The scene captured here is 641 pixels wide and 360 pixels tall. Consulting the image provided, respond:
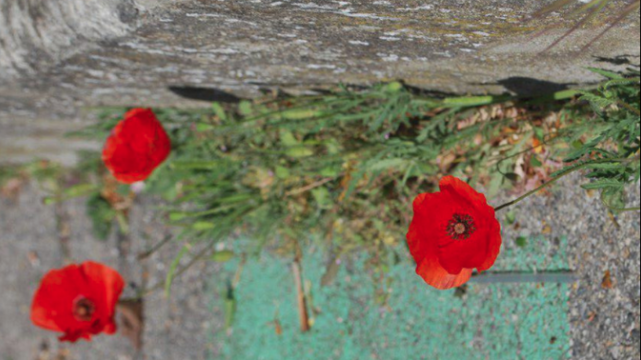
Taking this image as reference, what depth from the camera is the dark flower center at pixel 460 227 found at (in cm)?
163

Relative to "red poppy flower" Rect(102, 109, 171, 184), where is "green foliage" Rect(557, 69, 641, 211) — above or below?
above

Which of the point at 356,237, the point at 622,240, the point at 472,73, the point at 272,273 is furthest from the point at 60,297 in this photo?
the point at 622,240

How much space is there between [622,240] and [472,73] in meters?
0.62

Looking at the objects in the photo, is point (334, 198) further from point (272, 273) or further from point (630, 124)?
point (630, 124)

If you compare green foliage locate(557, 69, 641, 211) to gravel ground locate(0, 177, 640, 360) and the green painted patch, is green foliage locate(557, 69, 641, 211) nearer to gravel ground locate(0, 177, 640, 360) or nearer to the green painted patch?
gravel ground locate(0, 177, 640, 360)

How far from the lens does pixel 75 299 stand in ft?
7.97

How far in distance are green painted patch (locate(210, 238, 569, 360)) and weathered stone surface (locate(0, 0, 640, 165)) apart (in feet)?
1.93

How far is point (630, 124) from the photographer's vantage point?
1664 millimetres

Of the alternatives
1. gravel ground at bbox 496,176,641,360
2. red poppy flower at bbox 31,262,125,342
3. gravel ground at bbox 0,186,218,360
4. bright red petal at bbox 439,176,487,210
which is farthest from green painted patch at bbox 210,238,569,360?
red poppy flower at bbox 31,262,125,342

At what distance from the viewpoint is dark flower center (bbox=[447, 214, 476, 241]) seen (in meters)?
1.63

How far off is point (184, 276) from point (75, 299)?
0.80 m

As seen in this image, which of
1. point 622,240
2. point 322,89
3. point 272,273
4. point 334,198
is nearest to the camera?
point 622,240

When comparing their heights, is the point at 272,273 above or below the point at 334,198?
below

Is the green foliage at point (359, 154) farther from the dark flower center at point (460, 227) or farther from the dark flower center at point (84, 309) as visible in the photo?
the dark flower center at point (84, 309)
